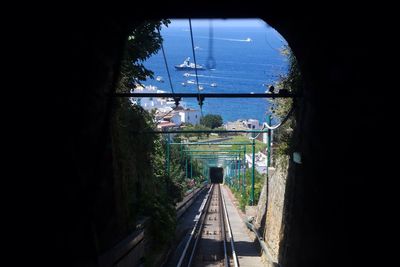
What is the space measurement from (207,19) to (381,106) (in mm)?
3359

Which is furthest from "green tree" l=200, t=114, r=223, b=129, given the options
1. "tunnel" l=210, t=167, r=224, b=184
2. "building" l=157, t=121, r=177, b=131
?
"tunnel" l=210, t=167, r=224, b=184

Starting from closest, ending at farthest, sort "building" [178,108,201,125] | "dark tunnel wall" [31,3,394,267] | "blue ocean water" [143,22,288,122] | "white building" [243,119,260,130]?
"dark tunnel wall" [31,3,394,267] → "blue ocean water" [143,22,288,122] → "white building" [243,119,260,130] → "building" [178,108,201,125]

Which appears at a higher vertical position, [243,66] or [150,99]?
[243,66]

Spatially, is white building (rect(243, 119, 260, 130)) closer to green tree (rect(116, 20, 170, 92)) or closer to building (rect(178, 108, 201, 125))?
building (rect(178, 108, 201, 125))

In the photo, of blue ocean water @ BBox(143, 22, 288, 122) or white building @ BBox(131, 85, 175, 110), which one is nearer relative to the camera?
blue ocean water @ BBox(143, 22, 288, 122)

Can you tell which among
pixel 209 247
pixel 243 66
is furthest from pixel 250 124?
pixel 209 247

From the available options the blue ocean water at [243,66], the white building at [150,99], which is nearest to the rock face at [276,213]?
the blue ocean water at [243,66]

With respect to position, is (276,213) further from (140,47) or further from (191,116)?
(191,116)

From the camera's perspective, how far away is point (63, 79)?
6172 mm

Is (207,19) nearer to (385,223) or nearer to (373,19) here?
(373,19)

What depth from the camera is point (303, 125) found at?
852 cm

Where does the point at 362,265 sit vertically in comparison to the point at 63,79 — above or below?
below

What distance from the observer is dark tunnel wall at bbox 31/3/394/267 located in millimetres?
5613

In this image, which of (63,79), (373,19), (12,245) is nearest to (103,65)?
(63,79)
